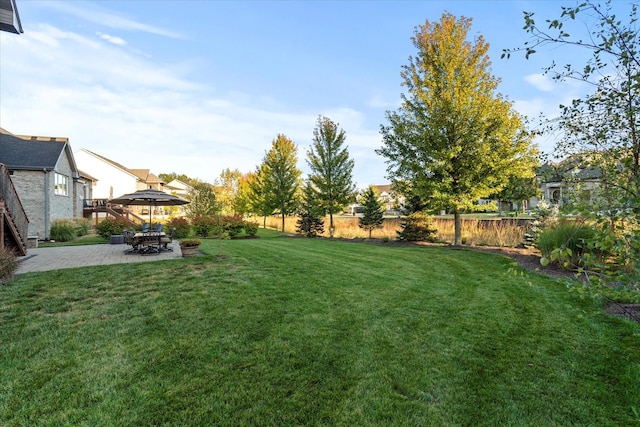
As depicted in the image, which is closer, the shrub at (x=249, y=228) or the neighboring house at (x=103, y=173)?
the shrub at (x=249, y=228)

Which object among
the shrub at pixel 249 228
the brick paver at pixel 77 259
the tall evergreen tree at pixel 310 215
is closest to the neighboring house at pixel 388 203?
the tall evergreen tree at pixel 310 215

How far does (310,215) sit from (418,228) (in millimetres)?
7562

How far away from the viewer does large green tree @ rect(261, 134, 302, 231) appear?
21844 millimetres

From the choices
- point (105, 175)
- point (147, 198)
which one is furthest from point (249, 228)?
point (105, 175)

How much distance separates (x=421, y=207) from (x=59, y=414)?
14.5 m

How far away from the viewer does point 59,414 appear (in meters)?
2.34

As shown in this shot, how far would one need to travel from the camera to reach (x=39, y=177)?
1611 centimetres

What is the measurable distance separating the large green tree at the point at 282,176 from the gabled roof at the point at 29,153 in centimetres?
1218

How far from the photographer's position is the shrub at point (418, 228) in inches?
570

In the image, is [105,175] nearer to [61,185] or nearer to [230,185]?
[230,185]

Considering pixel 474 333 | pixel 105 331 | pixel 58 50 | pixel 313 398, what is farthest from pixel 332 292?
pixel 58 50

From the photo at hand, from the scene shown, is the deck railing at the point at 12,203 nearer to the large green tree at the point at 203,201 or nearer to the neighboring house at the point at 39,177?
the neighboring house at the point at 39,177

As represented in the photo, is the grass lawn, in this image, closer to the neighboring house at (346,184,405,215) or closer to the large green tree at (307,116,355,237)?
the neighboring house at (346,184,405,215)

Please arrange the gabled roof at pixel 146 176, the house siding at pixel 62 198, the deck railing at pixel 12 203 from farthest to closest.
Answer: the gabled roof at pixel 146 176 → the house siding at pixel 62 198 → the deck railing at pixel 12 203
